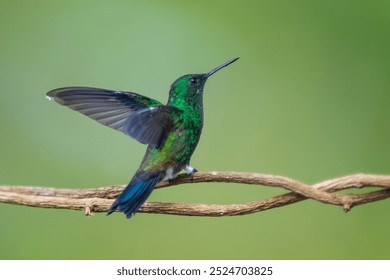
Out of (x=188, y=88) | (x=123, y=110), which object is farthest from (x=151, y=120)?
(x=188, y=88)

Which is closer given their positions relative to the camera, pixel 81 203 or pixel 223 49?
pixel 81 203

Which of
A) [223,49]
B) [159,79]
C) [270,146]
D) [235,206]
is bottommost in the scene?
[235,206]

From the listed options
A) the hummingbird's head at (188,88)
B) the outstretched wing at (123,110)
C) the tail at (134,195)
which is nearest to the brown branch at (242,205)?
the tail at (134,195)

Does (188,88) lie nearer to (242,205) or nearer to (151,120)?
(151,120)

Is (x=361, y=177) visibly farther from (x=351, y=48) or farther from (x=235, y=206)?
(x=351, y=48)

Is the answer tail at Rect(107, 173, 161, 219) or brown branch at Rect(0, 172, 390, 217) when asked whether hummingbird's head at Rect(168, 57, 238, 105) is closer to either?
tail at Rect(107, 173, 161, 219)

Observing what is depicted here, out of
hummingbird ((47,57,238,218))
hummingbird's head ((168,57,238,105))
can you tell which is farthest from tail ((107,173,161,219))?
hummingbird's head ((168,57,238,105))

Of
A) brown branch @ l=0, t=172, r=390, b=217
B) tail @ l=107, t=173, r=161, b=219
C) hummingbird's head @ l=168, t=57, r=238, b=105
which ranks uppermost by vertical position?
hummingbird's head @ l=168, t=57, r=238, b=105
